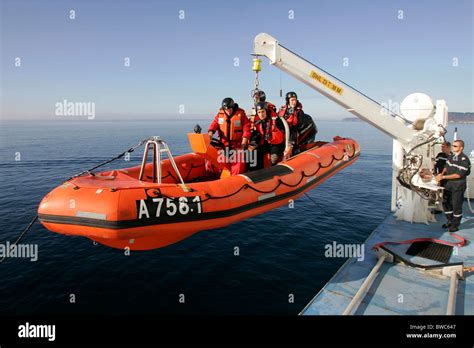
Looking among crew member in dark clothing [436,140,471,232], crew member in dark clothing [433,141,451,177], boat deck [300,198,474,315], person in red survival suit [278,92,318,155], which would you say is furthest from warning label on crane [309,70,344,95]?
boat deck [300,198,474,315]

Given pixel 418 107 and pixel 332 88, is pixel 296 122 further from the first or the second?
pixel 418 107

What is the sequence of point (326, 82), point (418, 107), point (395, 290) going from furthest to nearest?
point (418, 107) < point (326, 82) < point (395, 290)

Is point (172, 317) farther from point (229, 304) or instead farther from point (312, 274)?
point (312, 274)

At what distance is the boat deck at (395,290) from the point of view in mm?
4242

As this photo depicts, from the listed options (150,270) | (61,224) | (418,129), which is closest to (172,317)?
(150,270)

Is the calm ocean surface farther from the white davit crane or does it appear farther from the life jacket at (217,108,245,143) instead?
the life jacket at (217,108,245,143)

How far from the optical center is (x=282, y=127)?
675 centimetres

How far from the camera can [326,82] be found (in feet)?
21.3

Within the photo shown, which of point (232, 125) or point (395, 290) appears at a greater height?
point (232, 125)

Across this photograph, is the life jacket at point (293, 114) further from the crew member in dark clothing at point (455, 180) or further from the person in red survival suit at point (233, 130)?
the crew member in dark clothing at point (455, 180)

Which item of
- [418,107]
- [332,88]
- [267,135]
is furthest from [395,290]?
[418,107]

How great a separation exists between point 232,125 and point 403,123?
4219 mm

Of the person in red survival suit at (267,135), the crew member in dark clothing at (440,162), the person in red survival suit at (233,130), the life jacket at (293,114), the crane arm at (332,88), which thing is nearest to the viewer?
the person in red survival suit at (233,130)

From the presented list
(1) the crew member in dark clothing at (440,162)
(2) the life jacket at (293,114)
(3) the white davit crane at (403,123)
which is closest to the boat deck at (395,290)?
(3) the white davit crane at (403,123)
